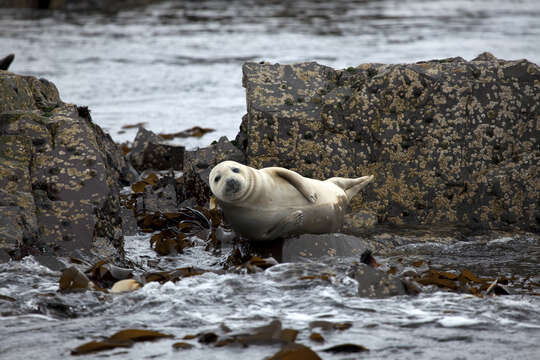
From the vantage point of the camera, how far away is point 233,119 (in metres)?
11.0

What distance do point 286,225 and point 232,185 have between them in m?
0.50

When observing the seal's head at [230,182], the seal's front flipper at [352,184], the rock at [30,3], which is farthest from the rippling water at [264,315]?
the rock at [30,3]

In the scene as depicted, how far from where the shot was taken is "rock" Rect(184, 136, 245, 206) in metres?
6.34

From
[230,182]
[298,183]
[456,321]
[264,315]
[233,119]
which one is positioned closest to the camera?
[456,321]

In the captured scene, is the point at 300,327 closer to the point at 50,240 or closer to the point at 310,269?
the point at 310,269

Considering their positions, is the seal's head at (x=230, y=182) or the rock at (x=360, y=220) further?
the rock at (x=360, y=220)

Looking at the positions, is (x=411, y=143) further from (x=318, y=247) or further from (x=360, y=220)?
(x=318, y=247)

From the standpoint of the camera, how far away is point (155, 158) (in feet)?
26.7

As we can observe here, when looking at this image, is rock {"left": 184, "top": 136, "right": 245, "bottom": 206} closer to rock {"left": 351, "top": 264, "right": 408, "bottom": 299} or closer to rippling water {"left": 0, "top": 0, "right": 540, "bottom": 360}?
rippling water {"left": 0, "top": 0, "right": 540, "bottom": 360}

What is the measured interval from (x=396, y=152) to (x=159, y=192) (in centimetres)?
223

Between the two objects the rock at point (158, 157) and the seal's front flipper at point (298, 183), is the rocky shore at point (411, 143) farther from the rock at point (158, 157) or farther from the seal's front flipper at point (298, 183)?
the rock at point (158, 157)

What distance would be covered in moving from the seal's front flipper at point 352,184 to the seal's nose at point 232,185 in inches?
45.0

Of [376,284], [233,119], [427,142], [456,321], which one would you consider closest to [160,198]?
[427,142]

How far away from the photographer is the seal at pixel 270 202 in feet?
15.5
